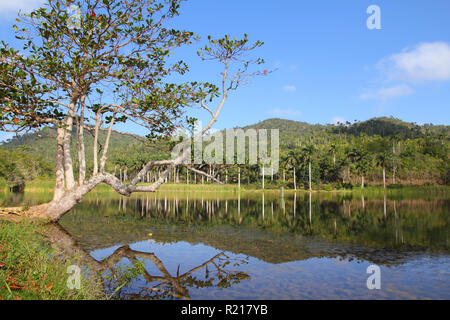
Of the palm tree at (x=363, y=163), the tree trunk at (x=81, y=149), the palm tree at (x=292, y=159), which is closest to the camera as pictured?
the tree trunk at (x=81, y=149)

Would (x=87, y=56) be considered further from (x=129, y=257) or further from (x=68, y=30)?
(x=129, y=257)

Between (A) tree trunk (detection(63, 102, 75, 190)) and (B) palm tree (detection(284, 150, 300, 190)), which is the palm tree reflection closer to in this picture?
(A) tree trunk (detection(63, 102, 75, 190))

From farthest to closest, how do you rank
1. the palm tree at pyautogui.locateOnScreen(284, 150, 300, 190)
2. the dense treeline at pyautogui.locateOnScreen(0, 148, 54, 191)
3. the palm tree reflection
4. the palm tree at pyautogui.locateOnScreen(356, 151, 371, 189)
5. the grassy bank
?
the palm tree at pyautogui.locateOnScreen(284, 150, 300, 190) → the palm tree at pyautogui.locateOnScreen(356, 151, 371, 189) → the dense treeline at pyautogui.locateOnScreen(0, 148, 54, 191) → the palm tree reflection → the grassy bank

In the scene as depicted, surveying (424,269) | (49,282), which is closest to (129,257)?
(49,282)

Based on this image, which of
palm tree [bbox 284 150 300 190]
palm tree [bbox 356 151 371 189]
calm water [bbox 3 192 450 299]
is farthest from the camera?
palm tree [bbox 284 150 300 190]

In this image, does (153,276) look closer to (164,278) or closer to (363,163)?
(164,278)

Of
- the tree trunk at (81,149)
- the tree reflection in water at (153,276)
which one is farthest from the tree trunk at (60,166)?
the tree reflection in water at (153,276)

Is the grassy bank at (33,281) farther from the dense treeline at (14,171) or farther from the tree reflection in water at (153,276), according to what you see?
the dense treeline at (14,171)

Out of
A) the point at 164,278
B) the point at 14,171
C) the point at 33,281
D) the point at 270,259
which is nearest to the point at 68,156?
the point at 164,278

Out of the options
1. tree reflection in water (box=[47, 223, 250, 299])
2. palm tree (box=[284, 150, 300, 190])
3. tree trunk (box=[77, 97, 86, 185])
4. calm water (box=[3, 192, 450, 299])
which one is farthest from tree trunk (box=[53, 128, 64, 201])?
palm tree (box=[284, 150, 300, 190])

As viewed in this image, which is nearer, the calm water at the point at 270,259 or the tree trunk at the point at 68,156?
the calm water at the point at 270,259

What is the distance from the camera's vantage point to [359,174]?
10550 cm
